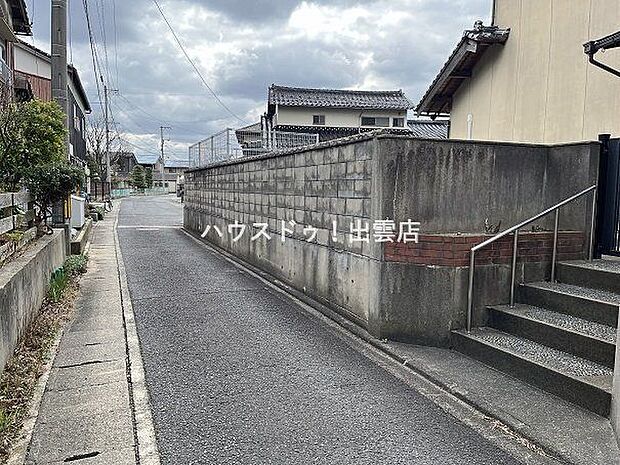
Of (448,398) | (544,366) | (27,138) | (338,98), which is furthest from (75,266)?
(338,98)

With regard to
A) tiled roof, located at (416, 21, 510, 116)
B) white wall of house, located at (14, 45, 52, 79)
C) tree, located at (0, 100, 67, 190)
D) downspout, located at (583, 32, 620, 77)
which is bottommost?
tree, located at (0, 100, 67, 190)

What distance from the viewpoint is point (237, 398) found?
4.19m

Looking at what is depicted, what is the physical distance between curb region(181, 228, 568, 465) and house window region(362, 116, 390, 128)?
25.7m

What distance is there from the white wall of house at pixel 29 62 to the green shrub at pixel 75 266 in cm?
1837

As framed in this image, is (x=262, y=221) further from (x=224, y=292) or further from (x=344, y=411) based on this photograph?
(x=344, y=411)

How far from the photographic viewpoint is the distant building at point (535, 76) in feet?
21.7

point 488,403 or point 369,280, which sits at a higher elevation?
point 369,280

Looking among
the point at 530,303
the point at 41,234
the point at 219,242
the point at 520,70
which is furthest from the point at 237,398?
the point at 219,242

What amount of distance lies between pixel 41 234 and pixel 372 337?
5709 mm

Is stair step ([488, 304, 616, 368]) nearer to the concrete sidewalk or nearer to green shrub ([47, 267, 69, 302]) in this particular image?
the concrete sidewalk

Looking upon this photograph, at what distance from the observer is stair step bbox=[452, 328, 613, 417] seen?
3840 millimetres

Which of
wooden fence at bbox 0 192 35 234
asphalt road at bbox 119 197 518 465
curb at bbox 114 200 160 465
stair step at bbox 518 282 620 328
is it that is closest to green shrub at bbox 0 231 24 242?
wooden fence at bbox 0 192 35 234

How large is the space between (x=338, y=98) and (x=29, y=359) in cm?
2859

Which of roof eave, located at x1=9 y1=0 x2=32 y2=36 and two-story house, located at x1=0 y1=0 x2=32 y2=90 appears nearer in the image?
two-story house, located at x1=0 y1=0 x2=32 y2=90
